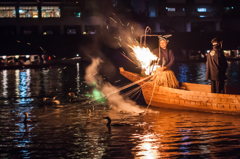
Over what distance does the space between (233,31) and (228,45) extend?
333 cm

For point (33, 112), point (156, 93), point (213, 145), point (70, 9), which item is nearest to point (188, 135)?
point (213, 145)

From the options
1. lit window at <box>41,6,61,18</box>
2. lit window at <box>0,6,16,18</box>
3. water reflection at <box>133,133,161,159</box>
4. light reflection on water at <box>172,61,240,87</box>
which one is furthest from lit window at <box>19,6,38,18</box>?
water reflection at <box>133,133,161,159</box>

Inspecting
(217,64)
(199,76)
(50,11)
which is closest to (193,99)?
(217,64)

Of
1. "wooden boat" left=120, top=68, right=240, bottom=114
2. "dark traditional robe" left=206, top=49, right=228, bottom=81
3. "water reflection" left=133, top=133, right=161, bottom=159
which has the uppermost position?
"dark traditional robe" left=206, top=49, right=228, bottom=81

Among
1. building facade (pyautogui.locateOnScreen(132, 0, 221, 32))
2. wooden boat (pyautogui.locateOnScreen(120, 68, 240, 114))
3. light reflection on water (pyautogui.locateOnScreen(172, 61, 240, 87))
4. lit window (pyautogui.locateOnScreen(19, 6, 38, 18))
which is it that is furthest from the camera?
building facade (pyautogui.locateOnScreen(132, 0, 221, 32))

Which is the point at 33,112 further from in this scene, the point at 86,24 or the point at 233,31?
the point at 233,31

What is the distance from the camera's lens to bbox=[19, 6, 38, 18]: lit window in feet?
216

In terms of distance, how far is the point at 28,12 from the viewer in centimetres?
6631

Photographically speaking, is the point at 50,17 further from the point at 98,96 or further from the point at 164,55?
the point at 164,55

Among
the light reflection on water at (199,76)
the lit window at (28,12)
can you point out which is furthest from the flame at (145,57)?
the lit window at (28,12)

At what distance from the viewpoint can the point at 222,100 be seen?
12.2 metres

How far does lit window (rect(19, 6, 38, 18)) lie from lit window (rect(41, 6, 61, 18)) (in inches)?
55.9

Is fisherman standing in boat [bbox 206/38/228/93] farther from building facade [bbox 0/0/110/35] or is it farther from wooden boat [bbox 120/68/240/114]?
building facade [bbox 0/0/110/35]

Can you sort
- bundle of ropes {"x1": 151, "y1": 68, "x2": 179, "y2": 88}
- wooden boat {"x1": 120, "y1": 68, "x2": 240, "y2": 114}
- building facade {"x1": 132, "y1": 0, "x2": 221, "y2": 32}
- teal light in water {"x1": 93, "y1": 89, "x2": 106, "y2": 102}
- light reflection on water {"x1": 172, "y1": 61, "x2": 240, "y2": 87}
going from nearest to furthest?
wooden boat {"x1": 120, "y1": 68, "x2": 240, "y2": 114} < bundle of ropes {"x1": 151, "y1": 68, "x2": 179, "y2": 88} < teal light in water {"x1": 93, "y1": 89, "x2": 106, "y2": 102} < light reflection on water {"x1": 172, "y1": 61, "x2": 240, "y2": 87} < building facade {"x1": 132, "y1": 0, "x2": 221, "y2": 32}
